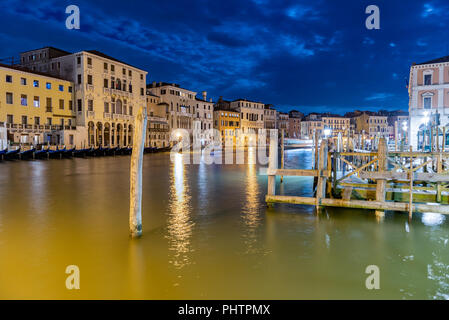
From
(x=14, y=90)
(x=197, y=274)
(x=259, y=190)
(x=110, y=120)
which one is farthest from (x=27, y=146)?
(x=197, y=274)

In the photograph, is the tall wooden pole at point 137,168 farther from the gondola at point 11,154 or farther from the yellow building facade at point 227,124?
the yellow building facade at point 227,124

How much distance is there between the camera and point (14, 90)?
37.4m

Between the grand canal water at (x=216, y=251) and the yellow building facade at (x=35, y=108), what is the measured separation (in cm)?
3098

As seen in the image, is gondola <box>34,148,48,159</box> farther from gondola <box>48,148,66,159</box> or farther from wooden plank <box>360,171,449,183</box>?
wooden plank <box>360,171,449,183</box>

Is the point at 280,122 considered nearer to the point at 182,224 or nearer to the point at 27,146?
the point at 27,146

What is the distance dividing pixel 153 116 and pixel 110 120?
9.87 metres

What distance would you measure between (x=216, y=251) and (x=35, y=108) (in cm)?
4208

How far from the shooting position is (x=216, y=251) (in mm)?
6348

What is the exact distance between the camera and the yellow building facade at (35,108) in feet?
120

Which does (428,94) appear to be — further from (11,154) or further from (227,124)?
(227,124)
